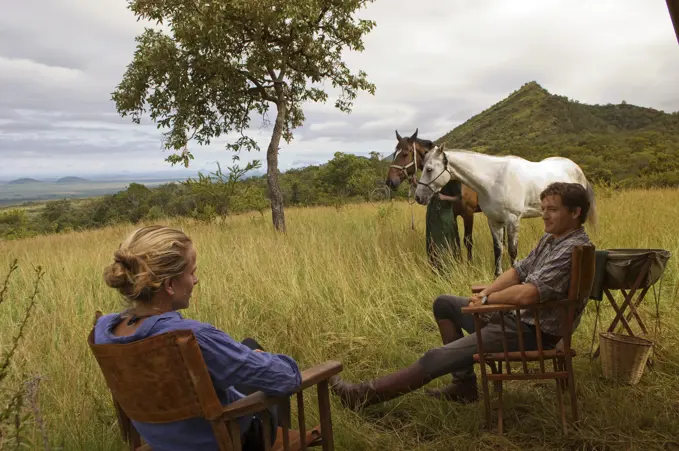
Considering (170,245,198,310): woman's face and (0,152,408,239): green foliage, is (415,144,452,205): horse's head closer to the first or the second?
(170,245,198,310): woman's face

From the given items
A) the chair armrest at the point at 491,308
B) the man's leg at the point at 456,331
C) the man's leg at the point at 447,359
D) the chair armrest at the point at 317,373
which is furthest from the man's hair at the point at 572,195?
the chair armrest at the point at 317,373

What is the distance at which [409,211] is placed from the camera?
11.2 metres

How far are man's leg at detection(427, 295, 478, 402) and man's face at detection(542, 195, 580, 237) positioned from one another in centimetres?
74

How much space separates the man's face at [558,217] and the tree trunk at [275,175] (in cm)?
759

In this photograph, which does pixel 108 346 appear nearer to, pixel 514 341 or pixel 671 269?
pixel 514 341

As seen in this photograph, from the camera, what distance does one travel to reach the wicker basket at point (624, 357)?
9.64 ft

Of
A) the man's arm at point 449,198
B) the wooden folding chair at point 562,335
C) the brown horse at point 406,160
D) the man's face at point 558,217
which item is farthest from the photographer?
the brown horse at point 406,160

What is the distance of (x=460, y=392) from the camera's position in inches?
118

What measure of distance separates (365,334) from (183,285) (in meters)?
2.67

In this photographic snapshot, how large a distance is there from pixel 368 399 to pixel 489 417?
0.73 meters

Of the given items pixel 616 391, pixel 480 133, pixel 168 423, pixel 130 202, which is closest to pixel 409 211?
pixel 616 391

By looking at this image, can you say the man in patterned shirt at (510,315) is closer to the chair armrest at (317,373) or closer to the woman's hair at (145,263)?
the chair armrest at (317,373)

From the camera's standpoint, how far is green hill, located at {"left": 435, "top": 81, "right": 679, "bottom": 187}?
3343 cm

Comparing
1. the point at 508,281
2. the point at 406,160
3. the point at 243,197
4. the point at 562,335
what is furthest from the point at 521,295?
the point at 243,197
